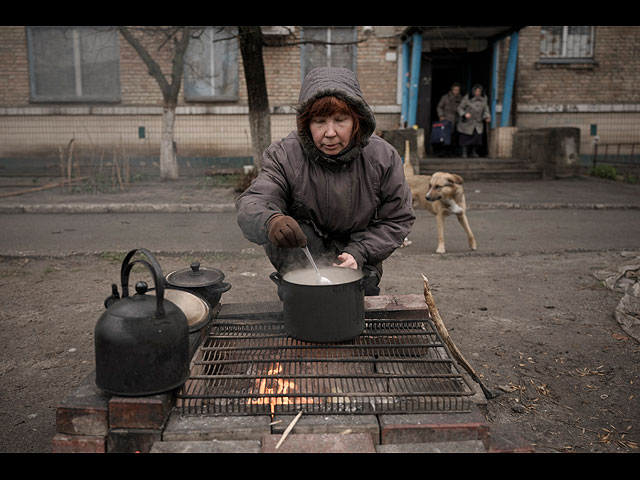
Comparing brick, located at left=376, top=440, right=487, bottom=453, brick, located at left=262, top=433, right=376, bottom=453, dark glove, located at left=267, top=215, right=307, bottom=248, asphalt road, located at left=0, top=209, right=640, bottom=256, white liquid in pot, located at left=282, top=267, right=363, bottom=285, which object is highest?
dark glove, located at left=267, top=215, right=307, bottom=248

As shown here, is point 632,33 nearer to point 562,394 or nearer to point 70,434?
point 562,394

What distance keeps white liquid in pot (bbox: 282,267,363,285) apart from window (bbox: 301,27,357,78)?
1368 cm

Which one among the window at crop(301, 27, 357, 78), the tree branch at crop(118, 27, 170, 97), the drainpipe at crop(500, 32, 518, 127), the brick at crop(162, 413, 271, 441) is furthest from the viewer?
the window at crop(301, 27, 357, 78)

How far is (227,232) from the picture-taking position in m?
7.83

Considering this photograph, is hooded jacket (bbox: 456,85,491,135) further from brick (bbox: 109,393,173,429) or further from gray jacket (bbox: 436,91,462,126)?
brick (bbox: 109,393,173,429)

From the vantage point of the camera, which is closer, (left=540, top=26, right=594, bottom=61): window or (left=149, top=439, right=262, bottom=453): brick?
(left=149, top=439, right=262, bottom=453): brick

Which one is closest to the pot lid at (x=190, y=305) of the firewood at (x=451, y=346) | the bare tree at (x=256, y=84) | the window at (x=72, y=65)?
the firewood at (x=451, y=346)

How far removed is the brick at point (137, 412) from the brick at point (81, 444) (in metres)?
0.09

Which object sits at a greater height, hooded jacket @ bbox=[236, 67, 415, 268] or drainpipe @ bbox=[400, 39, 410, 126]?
drainpipe @ bbox=[400, 39, 410, 126]

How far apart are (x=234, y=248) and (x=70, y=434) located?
15.3 feet

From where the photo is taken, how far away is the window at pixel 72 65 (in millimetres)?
15938

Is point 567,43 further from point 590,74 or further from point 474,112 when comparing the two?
point 474,112

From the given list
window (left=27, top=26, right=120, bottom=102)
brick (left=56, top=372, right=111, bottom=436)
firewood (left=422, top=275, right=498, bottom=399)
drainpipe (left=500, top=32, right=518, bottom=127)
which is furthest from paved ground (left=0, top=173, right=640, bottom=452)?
window (left=27, top=26, right=120, bottom=102)

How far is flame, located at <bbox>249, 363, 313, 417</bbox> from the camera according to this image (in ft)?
7.69
